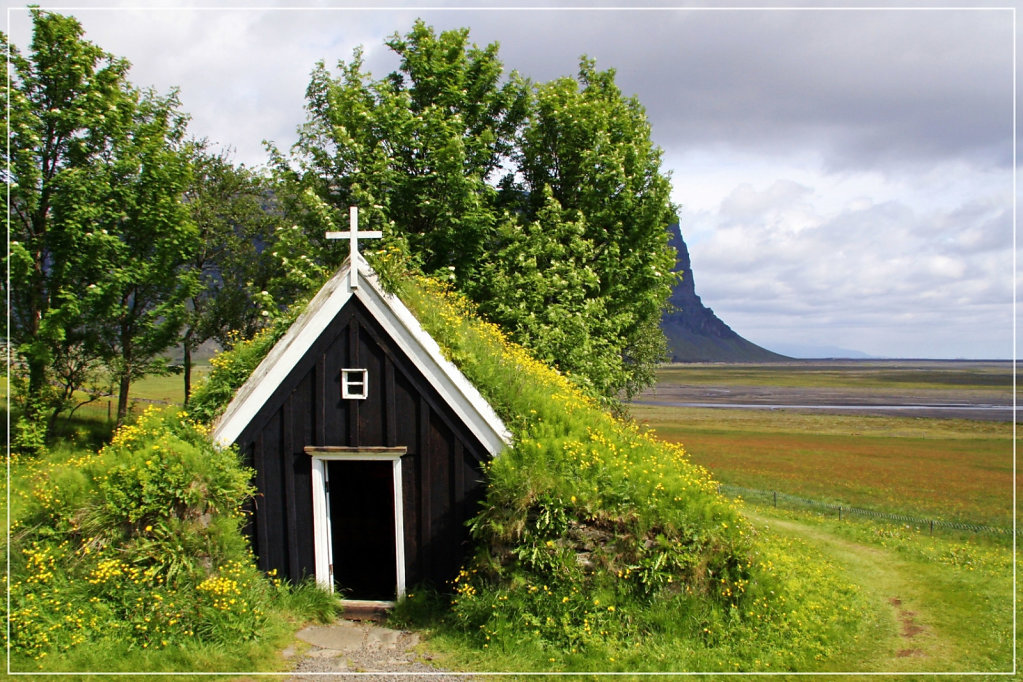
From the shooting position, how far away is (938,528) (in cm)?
2589

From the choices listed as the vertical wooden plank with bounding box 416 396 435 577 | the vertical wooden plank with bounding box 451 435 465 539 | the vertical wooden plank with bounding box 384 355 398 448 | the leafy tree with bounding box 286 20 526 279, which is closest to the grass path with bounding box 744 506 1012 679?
the vertical wooden plank with bounding box 451 435 465 539

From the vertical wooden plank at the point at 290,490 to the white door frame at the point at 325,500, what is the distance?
32cm

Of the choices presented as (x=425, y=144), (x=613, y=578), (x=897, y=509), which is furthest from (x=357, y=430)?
(x=897, y=509)

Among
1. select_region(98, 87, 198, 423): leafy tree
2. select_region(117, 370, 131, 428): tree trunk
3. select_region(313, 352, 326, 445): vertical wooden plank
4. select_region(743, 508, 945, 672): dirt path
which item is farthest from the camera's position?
select_region(117, 370, 131, 428): tree trunk

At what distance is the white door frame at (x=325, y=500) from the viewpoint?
38.3 feet

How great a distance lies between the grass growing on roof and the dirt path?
3.23 ft

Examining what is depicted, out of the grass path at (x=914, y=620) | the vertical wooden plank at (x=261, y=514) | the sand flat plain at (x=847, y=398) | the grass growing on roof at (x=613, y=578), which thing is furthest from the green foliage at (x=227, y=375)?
the sand flat plain at (x=847, y=398)

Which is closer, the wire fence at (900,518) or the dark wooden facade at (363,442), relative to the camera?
the dark wooden facade at (363,442)

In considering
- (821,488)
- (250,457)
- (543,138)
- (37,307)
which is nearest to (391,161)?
(543,138)

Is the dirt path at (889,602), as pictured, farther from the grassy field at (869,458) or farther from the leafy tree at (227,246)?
the leafy tree at (227,246)

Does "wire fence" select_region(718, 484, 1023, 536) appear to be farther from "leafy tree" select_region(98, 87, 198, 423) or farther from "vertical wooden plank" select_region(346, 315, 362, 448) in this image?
"leafy tree" select_region(98, 87, 198, 423)

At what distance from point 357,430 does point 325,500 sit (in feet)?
4.47

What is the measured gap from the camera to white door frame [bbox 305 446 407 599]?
11680 millimetres

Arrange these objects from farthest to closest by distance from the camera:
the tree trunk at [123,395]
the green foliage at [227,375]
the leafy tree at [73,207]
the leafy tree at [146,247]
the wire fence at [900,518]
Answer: the tree trunk at [123,395] → the wire fence at [900,518] → the leafy tree at [146,247] → the leafy tree at [73,207] → the green foliage at [227,375]
